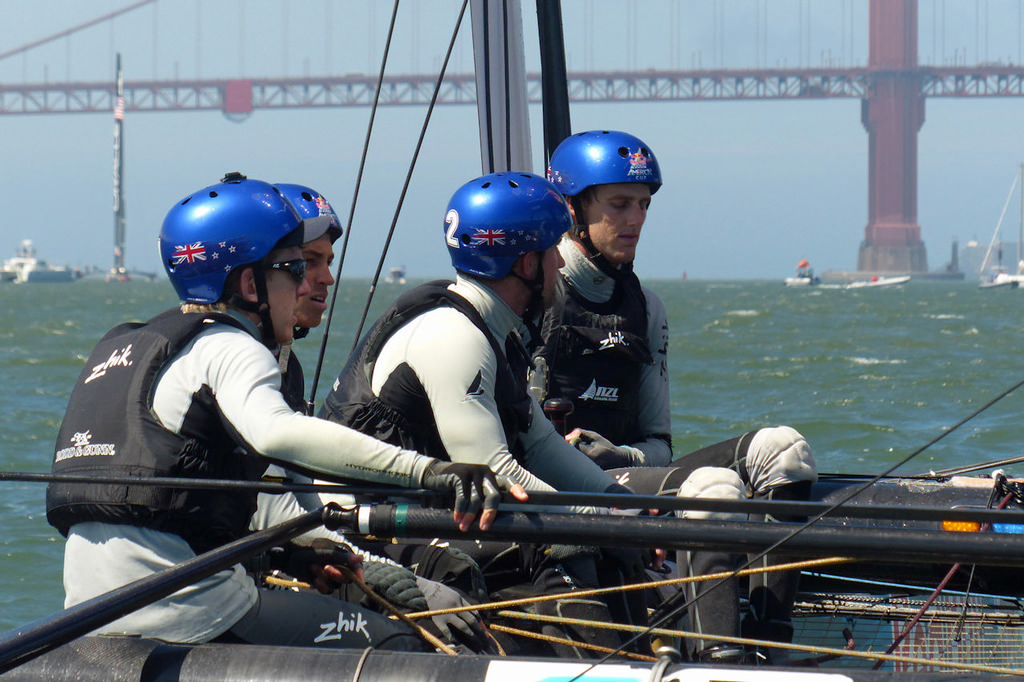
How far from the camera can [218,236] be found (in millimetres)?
3188

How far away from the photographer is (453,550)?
3.86 metres

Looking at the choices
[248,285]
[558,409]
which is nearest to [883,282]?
[558,409]

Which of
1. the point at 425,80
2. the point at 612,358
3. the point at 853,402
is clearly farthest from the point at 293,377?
the point at 425,80

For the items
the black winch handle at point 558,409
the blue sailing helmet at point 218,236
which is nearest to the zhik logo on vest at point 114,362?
the blue sailing helmet at point 218,236

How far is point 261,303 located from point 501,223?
88 centimetres

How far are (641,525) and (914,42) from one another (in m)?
123

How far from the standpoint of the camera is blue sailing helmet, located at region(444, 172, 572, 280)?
3834 millimetres

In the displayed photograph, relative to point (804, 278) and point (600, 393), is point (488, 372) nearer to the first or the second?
point (600, 393)

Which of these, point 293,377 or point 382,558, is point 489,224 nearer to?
point 293,377

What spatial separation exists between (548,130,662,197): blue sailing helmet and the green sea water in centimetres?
429

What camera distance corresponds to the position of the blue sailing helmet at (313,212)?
11.8 ft

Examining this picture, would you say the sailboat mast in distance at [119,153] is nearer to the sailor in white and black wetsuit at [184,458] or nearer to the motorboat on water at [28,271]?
the motorboat on water at [28,271]

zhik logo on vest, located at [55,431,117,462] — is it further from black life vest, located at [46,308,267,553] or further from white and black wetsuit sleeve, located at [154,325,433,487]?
white and black wetsuit sleeve, located at [154,325,433,487]

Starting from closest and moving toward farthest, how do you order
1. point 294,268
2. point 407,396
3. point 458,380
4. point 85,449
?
point 85,449
point 294,268
point 458,380
point 407,396
